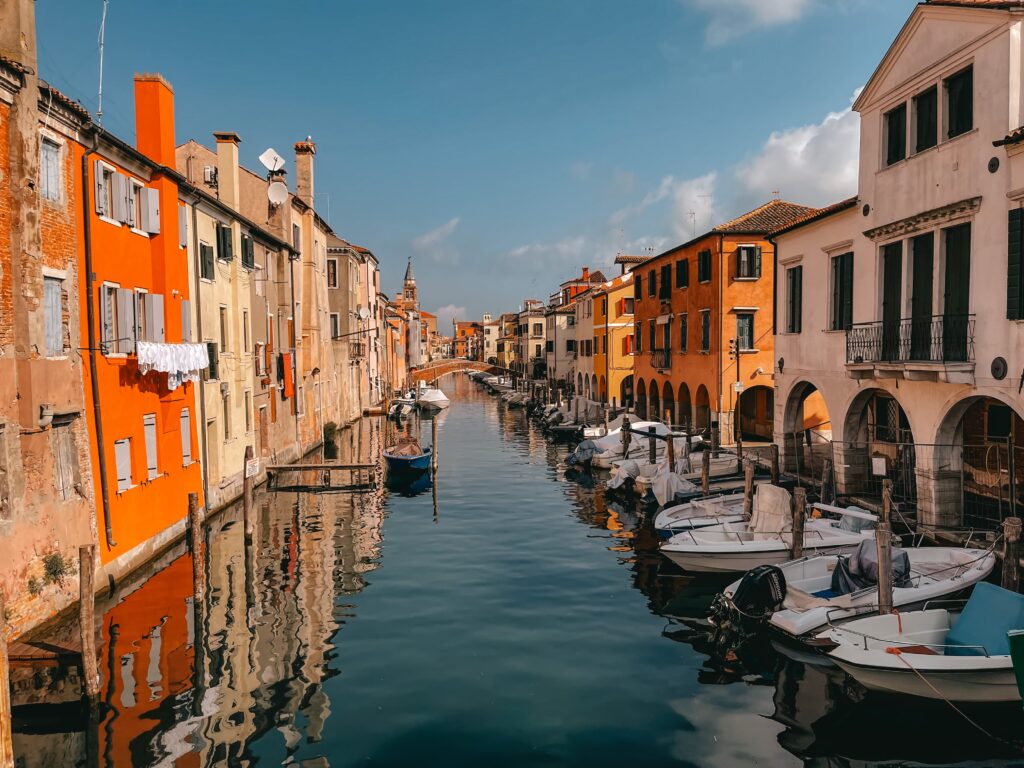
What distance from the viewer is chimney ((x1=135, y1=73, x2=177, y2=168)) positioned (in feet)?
69.5

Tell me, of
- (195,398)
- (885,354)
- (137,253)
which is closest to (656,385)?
(885,354)

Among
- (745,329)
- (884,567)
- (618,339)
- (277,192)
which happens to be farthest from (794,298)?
(618,339)

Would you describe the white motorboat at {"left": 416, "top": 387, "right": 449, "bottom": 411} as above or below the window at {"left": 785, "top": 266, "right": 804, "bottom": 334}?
below

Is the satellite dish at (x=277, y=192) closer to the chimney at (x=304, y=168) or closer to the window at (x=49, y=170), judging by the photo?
the chimney at (x=304, y=168)

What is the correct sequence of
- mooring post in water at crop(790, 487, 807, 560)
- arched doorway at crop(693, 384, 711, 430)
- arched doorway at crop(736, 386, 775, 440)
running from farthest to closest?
1. arched doorway at crop(693, 384, 711, 430)
2. arched doorway at crop(736, 386, 775, 440)
3. mooring post in water at crop(790, 487, 807, 560)

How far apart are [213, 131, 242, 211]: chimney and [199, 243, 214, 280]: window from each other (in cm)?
966

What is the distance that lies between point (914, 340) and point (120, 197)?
20271 millimetres

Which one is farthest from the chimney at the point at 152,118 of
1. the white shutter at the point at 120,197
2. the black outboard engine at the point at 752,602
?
the black outboard engine at the point at 752,602

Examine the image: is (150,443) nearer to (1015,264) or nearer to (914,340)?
(914,340)

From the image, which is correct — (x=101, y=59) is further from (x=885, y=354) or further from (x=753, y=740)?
(x=885, y=354)

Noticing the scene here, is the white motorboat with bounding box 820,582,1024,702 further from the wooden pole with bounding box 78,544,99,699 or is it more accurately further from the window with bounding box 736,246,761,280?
the window with bounding box 736,246,761,280

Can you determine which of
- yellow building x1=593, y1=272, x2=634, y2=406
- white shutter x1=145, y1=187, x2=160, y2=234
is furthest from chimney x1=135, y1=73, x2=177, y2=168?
yellow building x1=593, y1=272, x2=634, y2=406

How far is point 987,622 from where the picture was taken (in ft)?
39.4

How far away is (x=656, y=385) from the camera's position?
4606 centimetres
